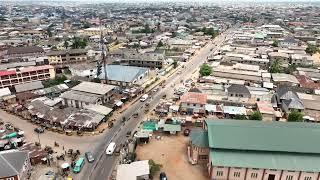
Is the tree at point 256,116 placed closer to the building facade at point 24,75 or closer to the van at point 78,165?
the van at point 78,165

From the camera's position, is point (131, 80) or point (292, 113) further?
point (131, 80)

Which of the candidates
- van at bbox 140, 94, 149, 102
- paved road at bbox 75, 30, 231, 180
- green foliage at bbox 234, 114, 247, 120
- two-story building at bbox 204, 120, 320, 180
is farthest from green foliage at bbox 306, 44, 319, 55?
two-story building at bbox 204, 120, 320, 180

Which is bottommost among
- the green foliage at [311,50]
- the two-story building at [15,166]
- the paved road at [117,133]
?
the paved road at [117,133]

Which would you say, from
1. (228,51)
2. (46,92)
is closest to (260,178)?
(46,92)

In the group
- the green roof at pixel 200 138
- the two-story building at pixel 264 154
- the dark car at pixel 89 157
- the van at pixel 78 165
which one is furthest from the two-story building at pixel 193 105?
the van at pixel 78 165

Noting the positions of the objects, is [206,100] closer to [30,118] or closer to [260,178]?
[260,178]

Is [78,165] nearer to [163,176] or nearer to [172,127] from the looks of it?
[163,176]
